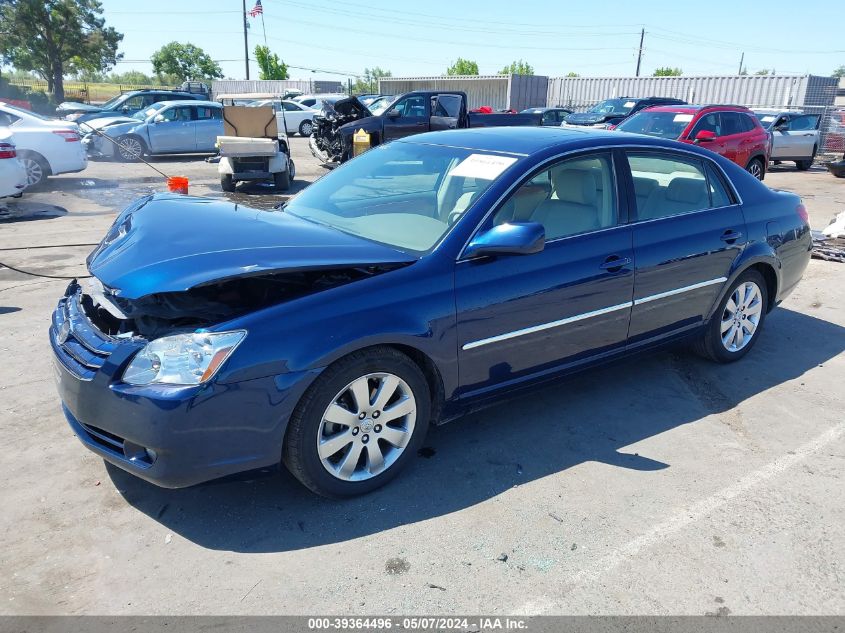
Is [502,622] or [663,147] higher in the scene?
[663,147]

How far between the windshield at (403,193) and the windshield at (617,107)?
1740cm

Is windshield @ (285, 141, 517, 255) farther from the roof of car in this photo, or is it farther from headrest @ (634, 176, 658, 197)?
headrest @ (634, 176, 658, 197)

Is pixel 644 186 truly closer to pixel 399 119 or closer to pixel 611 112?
pixel 399 119

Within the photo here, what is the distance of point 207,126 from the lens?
18.8 metres

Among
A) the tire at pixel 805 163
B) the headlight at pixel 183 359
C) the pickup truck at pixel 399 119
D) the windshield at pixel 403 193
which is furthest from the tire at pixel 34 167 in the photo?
the tire at pixel 805 163

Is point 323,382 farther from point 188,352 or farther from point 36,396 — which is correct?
point 36,396

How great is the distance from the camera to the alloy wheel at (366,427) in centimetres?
306

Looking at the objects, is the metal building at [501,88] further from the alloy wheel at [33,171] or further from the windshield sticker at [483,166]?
the windshield sticker at [483,166]

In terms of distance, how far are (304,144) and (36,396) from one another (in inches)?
880

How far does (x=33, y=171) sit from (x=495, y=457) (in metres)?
12.5

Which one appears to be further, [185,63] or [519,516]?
[185,63]

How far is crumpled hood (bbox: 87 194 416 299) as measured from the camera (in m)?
2.95

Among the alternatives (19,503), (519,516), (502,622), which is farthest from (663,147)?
(19,503)

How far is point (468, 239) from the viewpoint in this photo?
3.40 m
